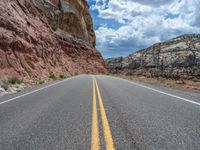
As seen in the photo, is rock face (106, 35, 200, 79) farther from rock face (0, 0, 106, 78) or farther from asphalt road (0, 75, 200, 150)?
asphalt road (0, 75, 200, 150)

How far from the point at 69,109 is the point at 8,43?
19.1 metres

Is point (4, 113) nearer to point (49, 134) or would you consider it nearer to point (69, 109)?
point (69, 109)

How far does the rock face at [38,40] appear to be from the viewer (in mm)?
24641

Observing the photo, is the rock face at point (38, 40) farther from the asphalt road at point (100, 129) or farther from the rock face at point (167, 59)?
the rock face at point (167, 59)

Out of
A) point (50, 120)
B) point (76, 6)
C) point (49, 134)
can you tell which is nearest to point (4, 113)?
point (50, 120)

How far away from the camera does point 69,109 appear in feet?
25.4

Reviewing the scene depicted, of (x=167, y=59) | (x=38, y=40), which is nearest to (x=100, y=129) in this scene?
(x=38, y=40)

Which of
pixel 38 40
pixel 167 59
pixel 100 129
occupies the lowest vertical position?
pixel 100 129

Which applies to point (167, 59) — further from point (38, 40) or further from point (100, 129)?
point (100, 129)

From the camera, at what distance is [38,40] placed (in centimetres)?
3503

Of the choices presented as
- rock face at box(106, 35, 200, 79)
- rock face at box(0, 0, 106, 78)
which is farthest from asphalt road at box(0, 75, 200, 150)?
rock face at box(106, 35, 200, 79)

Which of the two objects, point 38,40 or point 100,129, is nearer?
point 100,129

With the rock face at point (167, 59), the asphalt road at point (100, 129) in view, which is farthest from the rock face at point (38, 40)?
the rock face at point (167, 59)

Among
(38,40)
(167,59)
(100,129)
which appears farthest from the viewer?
(167,59)
